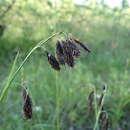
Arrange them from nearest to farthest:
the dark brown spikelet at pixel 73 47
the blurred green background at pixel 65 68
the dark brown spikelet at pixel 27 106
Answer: the dark brown spikelet at pixel 73 47 → the dark brown spikelet at pixel 27 106 → the blurred green background at pixel 65 68

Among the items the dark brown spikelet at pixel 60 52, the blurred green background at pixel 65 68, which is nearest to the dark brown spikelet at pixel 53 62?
the dark brown spikelet at pixel 60 52

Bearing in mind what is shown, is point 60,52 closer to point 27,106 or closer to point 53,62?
point 53,62

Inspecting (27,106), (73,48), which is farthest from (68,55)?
(27,106)

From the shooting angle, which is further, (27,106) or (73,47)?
(27,106)

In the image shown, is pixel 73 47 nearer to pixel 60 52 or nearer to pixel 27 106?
pixel 60 52

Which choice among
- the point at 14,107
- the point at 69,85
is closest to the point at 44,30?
the point at 69,85

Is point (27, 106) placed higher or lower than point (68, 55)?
lower

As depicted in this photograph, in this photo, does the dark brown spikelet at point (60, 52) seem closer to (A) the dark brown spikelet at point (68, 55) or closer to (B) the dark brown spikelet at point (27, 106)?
(A) the dark brown spikelet at point (68, 55)

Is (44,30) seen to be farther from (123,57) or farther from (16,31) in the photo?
(123,57)

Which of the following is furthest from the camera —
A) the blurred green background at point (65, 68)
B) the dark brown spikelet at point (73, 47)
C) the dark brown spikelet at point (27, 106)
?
the blurred green background at point (65, 68)

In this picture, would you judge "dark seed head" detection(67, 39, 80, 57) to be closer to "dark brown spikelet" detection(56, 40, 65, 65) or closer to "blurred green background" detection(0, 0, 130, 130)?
"dark brown spikelet" detection(56, 40, 65, 65)
